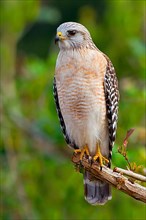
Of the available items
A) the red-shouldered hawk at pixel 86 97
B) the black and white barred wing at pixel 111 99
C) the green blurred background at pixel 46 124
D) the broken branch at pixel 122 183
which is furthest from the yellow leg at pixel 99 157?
the green blurred background at pixel 46 124

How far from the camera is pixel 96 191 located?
293 inches

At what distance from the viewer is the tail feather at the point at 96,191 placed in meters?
7.45

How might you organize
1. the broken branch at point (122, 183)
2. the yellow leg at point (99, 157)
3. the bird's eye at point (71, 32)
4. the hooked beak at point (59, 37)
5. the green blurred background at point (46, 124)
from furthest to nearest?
1. the green blurred background at point (46, 124)
2. the bird's eye at point (71, 32)
3. the hooked beak at point (59, 37)
4. the yellow leg at point (99, 157)
5. the broken branch at point (122, 183)

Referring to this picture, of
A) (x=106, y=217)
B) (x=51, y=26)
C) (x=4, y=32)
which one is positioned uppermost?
(x=4, y=32)

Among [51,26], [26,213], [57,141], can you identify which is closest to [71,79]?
[57,141]

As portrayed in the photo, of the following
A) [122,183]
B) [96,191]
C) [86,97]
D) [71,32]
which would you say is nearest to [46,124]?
[96,191]

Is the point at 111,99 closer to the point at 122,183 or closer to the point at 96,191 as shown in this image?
the point at 96,191

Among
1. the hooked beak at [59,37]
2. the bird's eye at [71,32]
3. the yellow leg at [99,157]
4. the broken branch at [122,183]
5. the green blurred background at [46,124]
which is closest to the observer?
the broken branch at [122,183]

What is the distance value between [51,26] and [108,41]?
9018mm

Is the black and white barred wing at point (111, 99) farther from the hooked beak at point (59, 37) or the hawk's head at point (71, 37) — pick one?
the hooked beak at point (59, 37)

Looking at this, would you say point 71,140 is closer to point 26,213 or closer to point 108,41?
point 26,213

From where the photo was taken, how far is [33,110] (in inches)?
426

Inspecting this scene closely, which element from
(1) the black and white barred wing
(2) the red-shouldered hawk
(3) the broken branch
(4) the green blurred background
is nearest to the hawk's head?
(2) the red-shouldered hawk

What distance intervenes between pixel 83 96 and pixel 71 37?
1.62 feet
